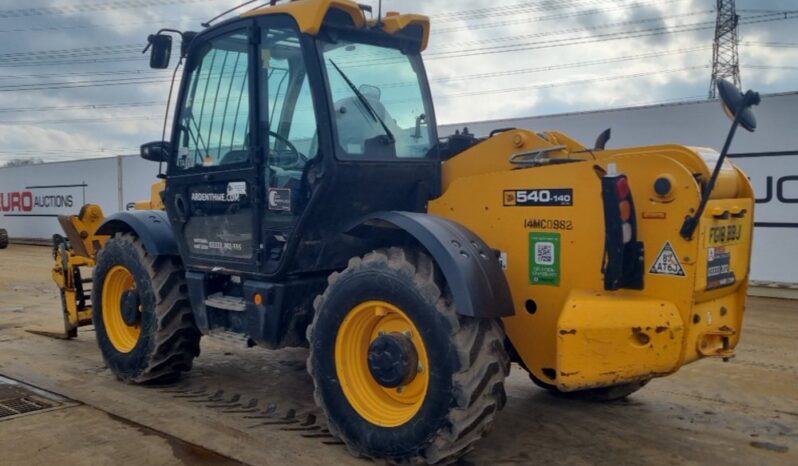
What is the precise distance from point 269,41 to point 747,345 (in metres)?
5.65

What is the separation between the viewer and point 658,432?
15.4ft

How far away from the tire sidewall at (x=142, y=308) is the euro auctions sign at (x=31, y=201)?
18617mm

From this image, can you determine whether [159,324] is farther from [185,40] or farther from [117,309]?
[185,40]

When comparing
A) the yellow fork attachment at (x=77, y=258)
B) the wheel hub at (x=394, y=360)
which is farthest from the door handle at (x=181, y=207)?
the wheel hub at (x=394, y=360)

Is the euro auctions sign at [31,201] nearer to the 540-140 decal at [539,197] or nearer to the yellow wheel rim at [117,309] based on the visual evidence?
the yellow wheel rim at [117,309]

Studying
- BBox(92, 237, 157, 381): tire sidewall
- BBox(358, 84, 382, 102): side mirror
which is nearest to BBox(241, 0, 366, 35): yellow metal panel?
BBox(358, 84, 382, 102): side mirror

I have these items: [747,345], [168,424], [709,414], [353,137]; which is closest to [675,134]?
[747,345]

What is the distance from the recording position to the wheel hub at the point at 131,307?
234 inches

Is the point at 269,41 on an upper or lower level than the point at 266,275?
upper

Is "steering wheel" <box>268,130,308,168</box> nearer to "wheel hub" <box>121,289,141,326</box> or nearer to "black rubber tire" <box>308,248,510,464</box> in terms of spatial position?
"black rubber tire" <box>308,248,510,464</box>

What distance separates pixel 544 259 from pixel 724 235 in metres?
0.94

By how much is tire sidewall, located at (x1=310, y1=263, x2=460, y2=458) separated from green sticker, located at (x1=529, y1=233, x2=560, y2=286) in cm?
69

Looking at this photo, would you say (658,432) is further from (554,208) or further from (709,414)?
(554,208)

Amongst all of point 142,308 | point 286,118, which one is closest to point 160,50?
point 286,118
